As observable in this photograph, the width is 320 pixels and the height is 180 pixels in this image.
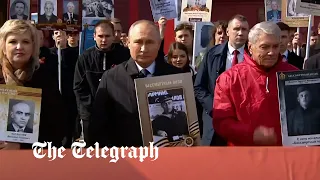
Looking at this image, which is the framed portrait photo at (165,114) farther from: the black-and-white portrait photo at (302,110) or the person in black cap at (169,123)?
the black-and-white portrait photo at (302,110)

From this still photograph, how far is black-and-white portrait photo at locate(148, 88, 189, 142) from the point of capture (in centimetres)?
320

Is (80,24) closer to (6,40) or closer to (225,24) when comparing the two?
(225,24)

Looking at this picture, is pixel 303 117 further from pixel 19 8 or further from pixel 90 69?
pixel 19 8

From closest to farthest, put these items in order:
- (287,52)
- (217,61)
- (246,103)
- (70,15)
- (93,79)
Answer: (246,103) < (217,61) < (93,79) < (287,52) < (70,15)

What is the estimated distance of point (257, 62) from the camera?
138 inches

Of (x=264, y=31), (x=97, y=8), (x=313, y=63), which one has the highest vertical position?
(x=97, y=8)

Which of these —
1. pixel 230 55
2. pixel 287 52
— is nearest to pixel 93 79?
pixel 230 55

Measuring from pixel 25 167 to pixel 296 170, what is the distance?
51.6 inches

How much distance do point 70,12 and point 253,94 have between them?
14.5 feet

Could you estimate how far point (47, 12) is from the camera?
24.0ft

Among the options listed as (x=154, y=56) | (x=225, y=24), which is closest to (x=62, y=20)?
(x=225, y=24)

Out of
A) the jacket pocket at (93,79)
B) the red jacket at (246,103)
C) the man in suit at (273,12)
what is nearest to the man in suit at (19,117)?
the red jacket at (246,103)

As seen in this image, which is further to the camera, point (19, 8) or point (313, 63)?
point (19, 8)

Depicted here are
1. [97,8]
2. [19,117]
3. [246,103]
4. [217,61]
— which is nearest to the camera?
[19,117]
